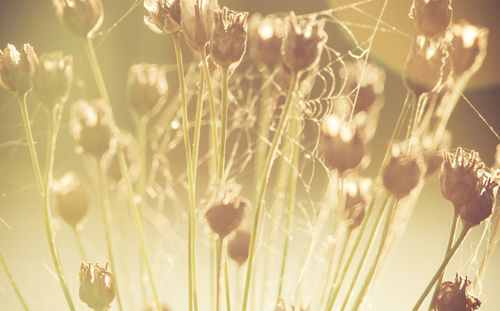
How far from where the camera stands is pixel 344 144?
0.64 ft

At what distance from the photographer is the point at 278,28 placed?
28 centimetres

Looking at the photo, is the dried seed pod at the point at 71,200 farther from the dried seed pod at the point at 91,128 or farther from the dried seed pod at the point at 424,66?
the dried seed pod at the point at 424,66

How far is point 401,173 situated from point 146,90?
16 centimetres

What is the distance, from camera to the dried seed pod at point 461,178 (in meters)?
0.22

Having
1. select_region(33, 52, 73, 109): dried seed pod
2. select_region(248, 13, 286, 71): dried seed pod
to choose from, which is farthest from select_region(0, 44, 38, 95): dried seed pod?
select_region(248, 13, 286, 71): dried seed pod

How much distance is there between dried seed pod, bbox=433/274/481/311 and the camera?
229 mm

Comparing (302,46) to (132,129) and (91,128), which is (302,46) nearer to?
(91,128)

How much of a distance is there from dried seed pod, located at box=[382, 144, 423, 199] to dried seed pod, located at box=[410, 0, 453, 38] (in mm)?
67

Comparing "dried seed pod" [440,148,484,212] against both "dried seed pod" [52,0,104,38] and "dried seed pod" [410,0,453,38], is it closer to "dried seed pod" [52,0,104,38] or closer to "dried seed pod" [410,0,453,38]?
"dried seed pod" [410,0,453,38]

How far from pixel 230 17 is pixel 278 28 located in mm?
58

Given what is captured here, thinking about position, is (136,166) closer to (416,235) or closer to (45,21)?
(416,235)

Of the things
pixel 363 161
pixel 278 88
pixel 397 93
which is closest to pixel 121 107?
pixel 397 93

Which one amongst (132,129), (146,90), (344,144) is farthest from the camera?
(132,129)

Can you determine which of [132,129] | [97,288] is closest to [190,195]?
[97,288]
